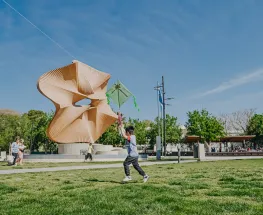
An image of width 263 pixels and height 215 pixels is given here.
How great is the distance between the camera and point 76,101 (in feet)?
96.1

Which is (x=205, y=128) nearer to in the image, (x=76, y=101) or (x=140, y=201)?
(x=76, y=101)

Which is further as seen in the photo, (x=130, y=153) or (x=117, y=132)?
(x=117, y=132)

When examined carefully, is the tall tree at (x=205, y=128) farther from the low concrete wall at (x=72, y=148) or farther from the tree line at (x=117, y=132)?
the low concrete wall at (x=72, y=148)

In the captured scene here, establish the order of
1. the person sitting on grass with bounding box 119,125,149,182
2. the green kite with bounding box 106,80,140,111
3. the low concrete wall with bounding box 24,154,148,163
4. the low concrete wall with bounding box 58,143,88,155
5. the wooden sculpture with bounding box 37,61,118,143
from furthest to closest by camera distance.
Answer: the low concrete wall with bounding box 58,143,88,155 < the low concrete wall with bounding box 24,154,148,163 < the wooden sculpture with bounding box 37,61,118,143 < the green kite with bounding box 106,80,140,111 < the person sitting on grass with bounding box 119,125,149,182

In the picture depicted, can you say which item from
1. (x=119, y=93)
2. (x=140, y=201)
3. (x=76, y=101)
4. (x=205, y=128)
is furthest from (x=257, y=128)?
(x=140, y=201)

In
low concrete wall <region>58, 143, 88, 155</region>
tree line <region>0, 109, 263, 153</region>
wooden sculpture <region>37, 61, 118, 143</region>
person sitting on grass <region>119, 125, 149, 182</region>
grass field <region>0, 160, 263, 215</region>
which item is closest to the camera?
grass field <region>0, 160, 263, 215</region>

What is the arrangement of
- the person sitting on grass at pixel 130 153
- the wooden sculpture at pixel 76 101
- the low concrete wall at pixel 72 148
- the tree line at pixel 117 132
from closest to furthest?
the person sitting on grass at pixel 130 153, the wooden sculpture at pixel 76 101, the low concrete wall at pixel 72 148, the tree line at pixel 117 132

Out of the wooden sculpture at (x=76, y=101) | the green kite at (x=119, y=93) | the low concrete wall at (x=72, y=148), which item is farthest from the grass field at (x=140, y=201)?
the low concrete wall at (x=72, y=148)

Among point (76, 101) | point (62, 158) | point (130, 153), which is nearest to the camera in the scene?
point (130, 153)

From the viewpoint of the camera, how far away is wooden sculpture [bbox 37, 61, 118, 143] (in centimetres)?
2750

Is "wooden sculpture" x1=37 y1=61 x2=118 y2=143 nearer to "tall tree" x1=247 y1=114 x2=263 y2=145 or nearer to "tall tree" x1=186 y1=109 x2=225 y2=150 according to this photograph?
"tall tree" x1=186 y1=109 x2=225 y2=150

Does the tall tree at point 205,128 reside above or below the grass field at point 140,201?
above

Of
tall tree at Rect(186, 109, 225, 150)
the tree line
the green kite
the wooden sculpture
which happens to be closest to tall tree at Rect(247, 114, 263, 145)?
the tree line

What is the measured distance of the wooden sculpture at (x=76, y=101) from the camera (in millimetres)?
27500
